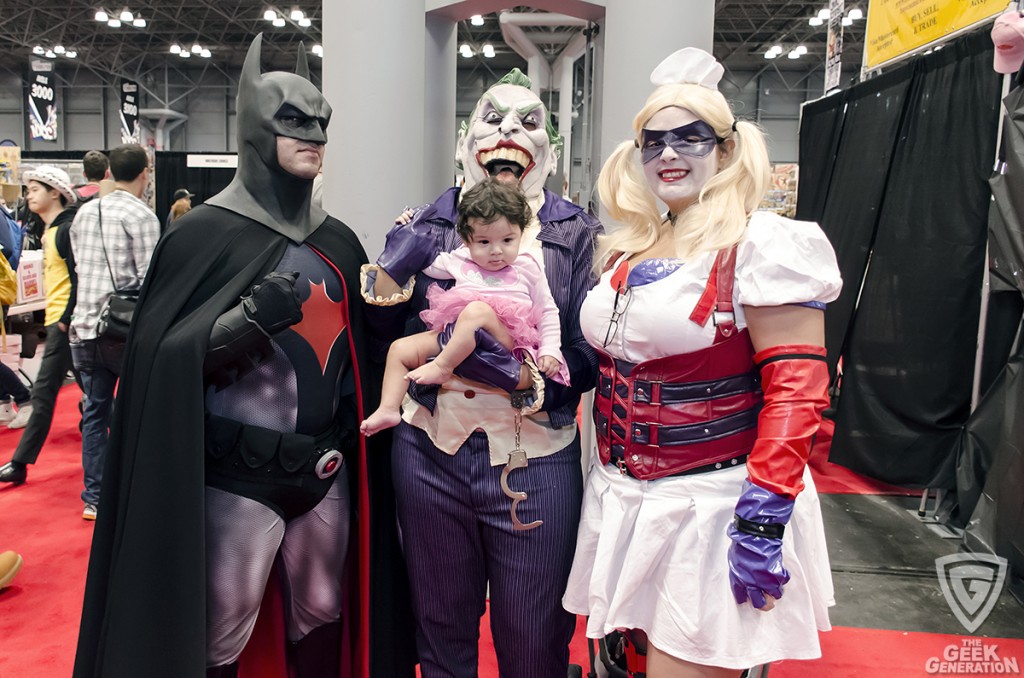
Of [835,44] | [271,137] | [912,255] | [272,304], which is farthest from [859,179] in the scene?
[272,304]

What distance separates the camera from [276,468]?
173 centimetres

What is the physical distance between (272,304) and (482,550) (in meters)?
0.77

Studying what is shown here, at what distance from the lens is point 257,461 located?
172 cm

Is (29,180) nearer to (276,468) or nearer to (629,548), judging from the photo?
(276,468)

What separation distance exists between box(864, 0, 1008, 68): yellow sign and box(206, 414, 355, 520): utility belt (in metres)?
3.74

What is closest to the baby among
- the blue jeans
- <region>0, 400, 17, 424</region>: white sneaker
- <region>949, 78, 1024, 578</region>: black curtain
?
the blue jeans

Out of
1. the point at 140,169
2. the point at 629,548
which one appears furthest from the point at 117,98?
the point at 629,548

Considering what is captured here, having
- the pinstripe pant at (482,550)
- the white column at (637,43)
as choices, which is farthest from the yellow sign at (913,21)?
the pinstripe pant at (482,550)

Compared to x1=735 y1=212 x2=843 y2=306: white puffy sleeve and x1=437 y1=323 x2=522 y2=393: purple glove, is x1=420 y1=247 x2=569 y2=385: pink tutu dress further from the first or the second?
x1=735 y1=212 x2=843 y2=306: white puffy sleeve

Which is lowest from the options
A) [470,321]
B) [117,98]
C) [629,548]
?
[629,548]

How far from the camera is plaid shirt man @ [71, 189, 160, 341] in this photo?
11.7ft

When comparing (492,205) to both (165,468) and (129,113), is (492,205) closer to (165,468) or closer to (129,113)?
(165,468)

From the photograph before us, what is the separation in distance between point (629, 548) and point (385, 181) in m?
1.62

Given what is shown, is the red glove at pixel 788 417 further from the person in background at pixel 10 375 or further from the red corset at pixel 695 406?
the person in background at pixel 10 375
